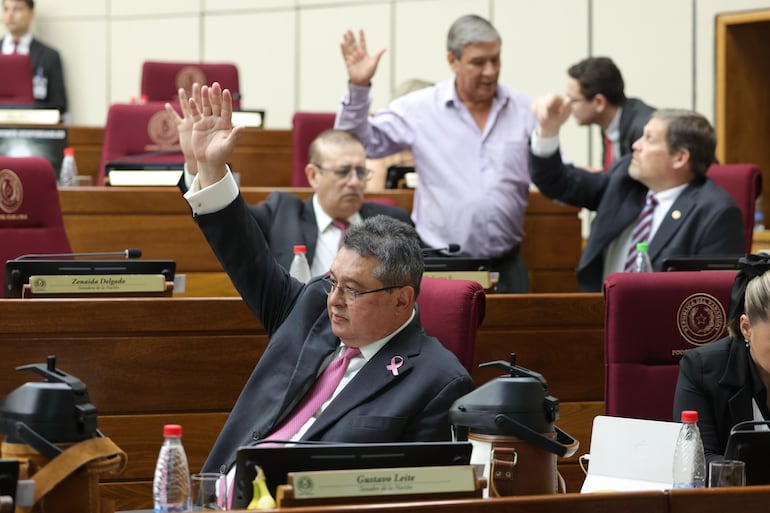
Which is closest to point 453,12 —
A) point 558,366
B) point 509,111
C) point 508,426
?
point 509,111

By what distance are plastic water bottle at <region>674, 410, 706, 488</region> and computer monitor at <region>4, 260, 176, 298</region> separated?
176cm

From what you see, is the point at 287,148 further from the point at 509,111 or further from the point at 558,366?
the point at 558,366

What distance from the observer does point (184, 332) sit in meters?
3.33

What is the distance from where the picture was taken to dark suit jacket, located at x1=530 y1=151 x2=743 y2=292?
4.23 meters

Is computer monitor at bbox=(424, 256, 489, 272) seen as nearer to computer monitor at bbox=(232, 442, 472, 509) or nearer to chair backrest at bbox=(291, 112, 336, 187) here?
computer monitor at bbox=(232, 442, 472, 509)

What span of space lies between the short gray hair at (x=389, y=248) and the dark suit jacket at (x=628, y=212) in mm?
1728

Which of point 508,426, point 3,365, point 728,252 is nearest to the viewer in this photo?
point 508,426

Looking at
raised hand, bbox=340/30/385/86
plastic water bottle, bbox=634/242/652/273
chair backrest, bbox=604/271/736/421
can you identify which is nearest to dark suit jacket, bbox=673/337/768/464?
chair backrest, bbox=604/271/736/421

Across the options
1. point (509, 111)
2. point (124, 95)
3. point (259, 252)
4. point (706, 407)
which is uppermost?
point (124, 95)

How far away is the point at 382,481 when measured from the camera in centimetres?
182

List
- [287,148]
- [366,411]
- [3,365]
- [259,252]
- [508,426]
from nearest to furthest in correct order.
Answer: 1. [508,426]
2. [366,411]
3. [259,252]
4. [3,365]
5. [287,148]

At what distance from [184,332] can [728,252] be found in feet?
6.52

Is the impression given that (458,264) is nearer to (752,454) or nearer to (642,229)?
(642,229)

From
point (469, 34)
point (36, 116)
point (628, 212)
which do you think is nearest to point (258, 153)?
point (36, 116)
